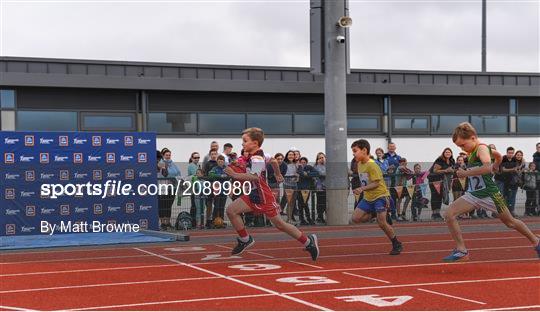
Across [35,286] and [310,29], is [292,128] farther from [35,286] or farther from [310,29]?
[35,286]

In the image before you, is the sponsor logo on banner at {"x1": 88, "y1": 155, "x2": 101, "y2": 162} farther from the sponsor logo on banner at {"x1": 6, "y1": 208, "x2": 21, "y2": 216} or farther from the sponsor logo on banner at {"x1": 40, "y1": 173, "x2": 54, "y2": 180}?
the sponsor logo on banner at {"x1": 6, "y1": 208, "x2": 21, "y2": 216}

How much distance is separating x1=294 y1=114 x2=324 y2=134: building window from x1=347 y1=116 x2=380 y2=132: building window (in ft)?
4.20

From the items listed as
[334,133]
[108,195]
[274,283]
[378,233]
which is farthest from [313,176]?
[274,283]

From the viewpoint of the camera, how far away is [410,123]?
31.4 m

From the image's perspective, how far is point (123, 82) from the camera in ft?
86.8

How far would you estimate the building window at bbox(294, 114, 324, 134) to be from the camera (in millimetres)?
29516

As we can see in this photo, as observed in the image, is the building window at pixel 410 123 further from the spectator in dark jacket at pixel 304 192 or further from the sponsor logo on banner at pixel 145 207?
the sponsor logo on banner at pixel 145 207

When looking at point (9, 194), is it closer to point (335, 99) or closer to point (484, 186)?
point (335, 99)

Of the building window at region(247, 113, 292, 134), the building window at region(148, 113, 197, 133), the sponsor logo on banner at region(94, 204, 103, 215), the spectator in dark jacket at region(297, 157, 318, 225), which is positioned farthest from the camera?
the building window at region(247, 113, 292, 134)

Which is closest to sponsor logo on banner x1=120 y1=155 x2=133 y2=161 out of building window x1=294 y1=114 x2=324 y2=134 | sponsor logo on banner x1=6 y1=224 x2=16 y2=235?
sponsor logo on banner x1=6 y1=224 x2=16 y2=235

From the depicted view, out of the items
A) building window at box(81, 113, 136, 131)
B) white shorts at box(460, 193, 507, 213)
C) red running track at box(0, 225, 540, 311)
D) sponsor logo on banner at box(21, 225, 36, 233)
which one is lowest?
red running track at box(0, 225, 540, 311)

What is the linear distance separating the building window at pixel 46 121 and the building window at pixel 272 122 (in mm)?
6767

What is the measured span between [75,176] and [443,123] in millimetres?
20363

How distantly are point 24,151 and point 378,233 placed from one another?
7462 millimetres
